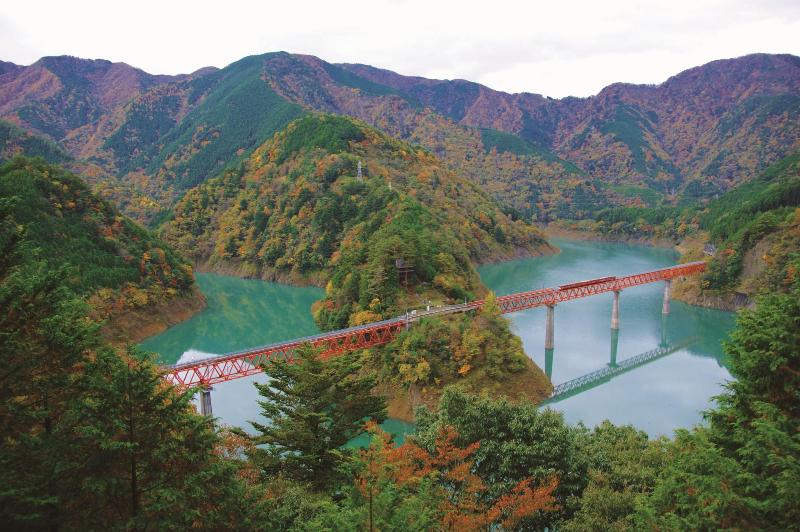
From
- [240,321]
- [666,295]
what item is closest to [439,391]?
[240,321]

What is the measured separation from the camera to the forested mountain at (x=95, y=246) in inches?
1911

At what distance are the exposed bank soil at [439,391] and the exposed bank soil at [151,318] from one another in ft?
79.3

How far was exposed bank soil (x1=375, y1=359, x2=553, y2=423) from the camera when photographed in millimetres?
32906

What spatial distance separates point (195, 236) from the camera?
95.0 meters

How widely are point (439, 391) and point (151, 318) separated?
110 ft

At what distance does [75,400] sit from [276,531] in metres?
4.57

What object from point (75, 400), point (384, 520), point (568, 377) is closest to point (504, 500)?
point (384, 520)

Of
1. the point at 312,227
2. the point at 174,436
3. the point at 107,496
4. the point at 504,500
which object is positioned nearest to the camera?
the point at 107,496

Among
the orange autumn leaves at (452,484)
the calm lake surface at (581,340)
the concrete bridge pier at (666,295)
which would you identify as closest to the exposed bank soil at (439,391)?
the calm lake surface at (581,340)

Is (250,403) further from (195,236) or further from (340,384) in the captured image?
(195,236)

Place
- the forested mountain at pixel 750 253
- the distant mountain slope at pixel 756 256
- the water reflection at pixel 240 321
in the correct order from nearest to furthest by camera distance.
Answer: the water reflection at pixel 240 321
the distant mountain slope at pixel 756 256
the forested mountain at pixel 750 253

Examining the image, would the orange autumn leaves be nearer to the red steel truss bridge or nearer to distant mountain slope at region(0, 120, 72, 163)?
the red steel truss bridge

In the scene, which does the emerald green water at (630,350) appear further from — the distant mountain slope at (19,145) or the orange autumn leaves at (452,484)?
the distant mountain slope at (19,145)

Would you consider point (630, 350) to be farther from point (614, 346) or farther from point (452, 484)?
point (452, 484)
